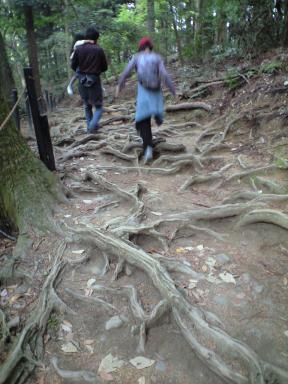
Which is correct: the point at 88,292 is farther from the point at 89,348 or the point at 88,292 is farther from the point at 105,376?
the point at 105,376

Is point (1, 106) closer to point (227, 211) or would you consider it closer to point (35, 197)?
point (35, 197)

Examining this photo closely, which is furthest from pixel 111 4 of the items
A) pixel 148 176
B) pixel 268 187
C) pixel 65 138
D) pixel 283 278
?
pixel 283 278

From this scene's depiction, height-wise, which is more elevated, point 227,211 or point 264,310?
point 227,211

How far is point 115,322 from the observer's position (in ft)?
10.4

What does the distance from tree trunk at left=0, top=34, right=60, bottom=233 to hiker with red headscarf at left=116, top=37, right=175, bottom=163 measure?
229 centimetres

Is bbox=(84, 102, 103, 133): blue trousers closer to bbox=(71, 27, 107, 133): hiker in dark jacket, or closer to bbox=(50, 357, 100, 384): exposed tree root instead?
bbox=(71, 27, 107, 133): hiker in dark jacket

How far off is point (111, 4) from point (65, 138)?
1372 cm

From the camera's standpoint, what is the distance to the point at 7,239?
4492mm

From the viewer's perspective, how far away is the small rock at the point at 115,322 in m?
3.15

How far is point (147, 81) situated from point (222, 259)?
3.43 m

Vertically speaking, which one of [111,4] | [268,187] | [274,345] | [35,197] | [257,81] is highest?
[111,4]

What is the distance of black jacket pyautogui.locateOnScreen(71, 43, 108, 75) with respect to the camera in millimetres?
7520

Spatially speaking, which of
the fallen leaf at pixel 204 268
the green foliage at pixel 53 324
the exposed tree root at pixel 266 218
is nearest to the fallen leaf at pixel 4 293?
the green foliage at pixel 53 324

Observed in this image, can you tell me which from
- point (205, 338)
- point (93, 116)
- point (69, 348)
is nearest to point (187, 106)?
point (93, 116)
